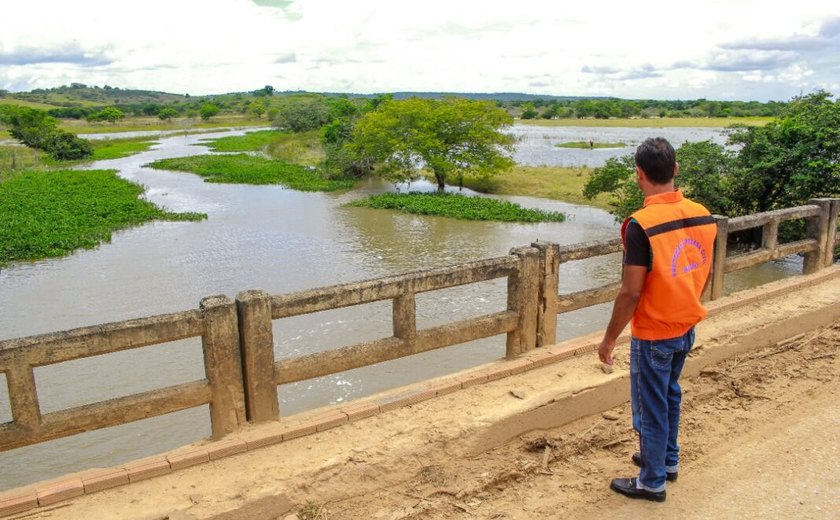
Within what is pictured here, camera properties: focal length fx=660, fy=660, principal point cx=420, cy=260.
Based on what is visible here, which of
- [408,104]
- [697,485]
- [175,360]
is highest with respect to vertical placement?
[408,104]

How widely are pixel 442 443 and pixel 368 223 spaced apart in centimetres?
1904

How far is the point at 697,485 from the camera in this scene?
3992 millimetres

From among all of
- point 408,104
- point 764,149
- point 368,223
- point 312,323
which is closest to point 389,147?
point 408,104

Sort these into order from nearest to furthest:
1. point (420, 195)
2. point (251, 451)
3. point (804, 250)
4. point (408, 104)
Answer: point (251, 451) < point (804, 250) < point (420, 195) < point (408, 104)

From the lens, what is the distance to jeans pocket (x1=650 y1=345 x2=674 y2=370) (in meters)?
3.54

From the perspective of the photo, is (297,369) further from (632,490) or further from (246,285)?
(246,285)

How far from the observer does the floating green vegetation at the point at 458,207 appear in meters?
23.1

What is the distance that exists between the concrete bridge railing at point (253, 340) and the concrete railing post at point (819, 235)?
3647mm

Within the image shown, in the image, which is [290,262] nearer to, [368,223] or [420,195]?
[368,223]

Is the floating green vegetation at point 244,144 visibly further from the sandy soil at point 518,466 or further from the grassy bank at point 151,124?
the sandy soil at point 518,466

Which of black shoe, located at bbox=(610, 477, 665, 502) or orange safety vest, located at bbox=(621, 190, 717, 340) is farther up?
orange safety vest, located at bbox=(621, 190, 717, 340)

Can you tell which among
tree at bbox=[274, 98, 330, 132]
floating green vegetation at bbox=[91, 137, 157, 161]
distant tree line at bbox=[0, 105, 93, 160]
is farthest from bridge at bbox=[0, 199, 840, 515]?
tree at bbox=[274, 98, 330, 132]

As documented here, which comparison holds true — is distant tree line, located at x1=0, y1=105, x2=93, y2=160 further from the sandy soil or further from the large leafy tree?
the sandy soil

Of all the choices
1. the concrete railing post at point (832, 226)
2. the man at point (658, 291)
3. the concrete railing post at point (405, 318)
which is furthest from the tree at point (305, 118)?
the man at point (658, 291)
